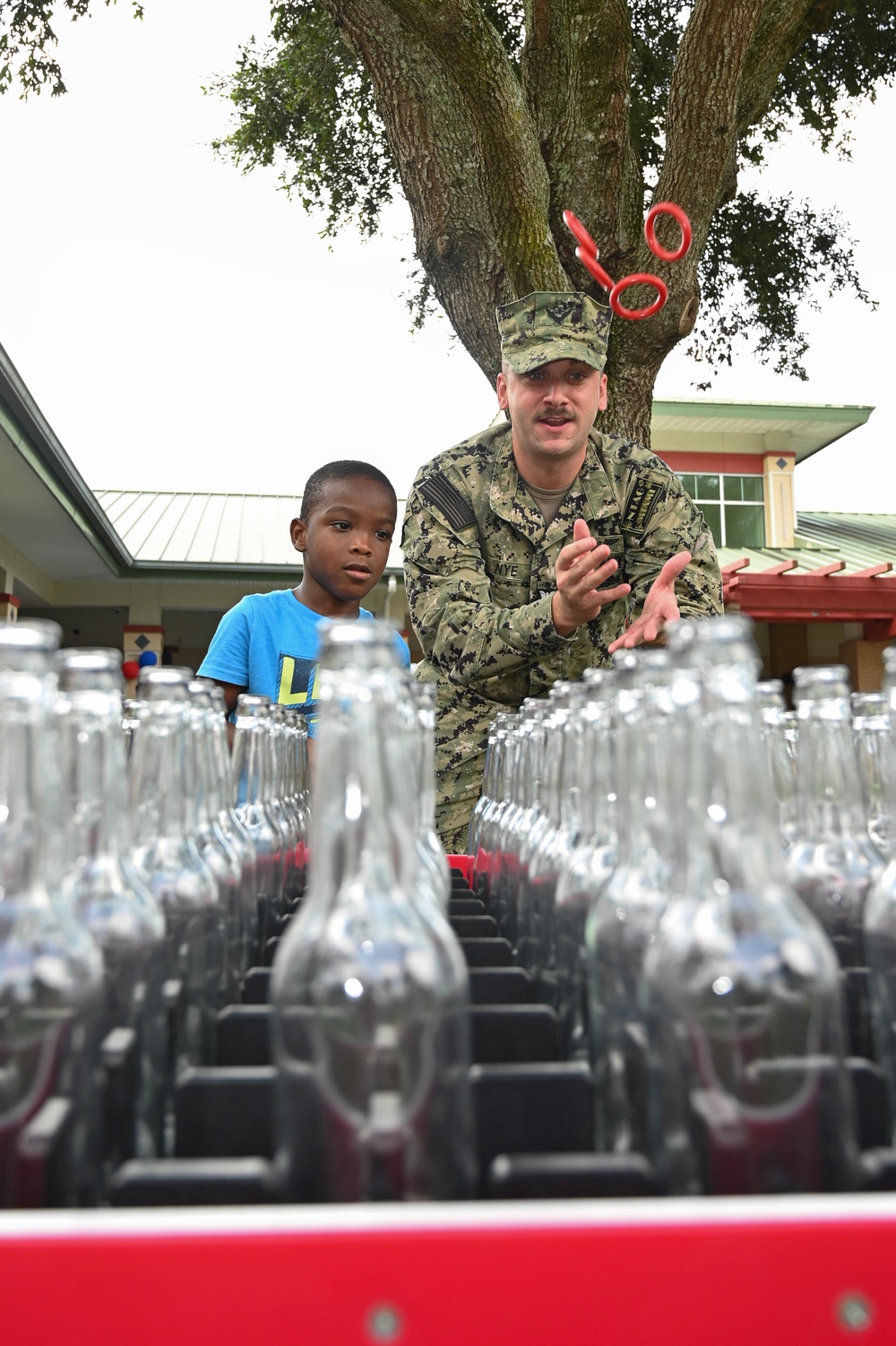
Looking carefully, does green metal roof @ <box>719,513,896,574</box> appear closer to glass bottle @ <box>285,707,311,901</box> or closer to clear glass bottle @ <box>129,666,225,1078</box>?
glass bottle @ <box>285,707,311,901</box>

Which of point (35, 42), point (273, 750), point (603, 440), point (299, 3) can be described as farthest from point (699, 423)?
point (273, 750)

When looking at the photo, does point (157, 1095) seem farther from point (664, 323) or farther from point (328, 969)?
point (664, 323)

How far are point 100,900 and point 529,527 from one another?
6.80ft

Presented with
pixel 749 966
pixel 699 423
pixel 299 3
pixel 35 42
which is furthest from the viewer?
pixel 699 423

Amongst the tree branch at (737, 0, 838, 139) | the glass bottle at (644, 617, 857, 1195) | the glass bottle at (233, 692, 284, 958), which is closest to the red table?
the glass bottle at (644, 617, 857, 1195)

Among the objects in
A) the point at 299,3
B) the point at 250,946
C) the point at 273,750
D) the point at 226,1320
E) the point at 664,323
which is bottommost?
the point at 226,1320

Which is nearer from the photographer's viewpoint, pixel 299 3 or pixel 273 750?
pixel 273 750

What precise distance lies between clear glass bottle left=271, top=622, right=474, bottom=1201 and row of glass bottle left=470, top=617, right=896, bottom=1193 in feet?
0.43

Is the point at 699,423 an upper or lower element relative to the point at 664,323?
upper

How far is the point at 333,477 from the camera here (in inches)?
125

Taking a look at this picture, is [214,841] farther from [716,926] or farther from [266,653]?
[266,653]

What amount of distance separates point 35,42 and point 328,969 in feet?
27.0

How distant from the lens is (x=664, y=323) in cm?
584

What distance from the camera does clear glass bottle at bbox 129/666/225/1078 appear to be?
3.15 feet
